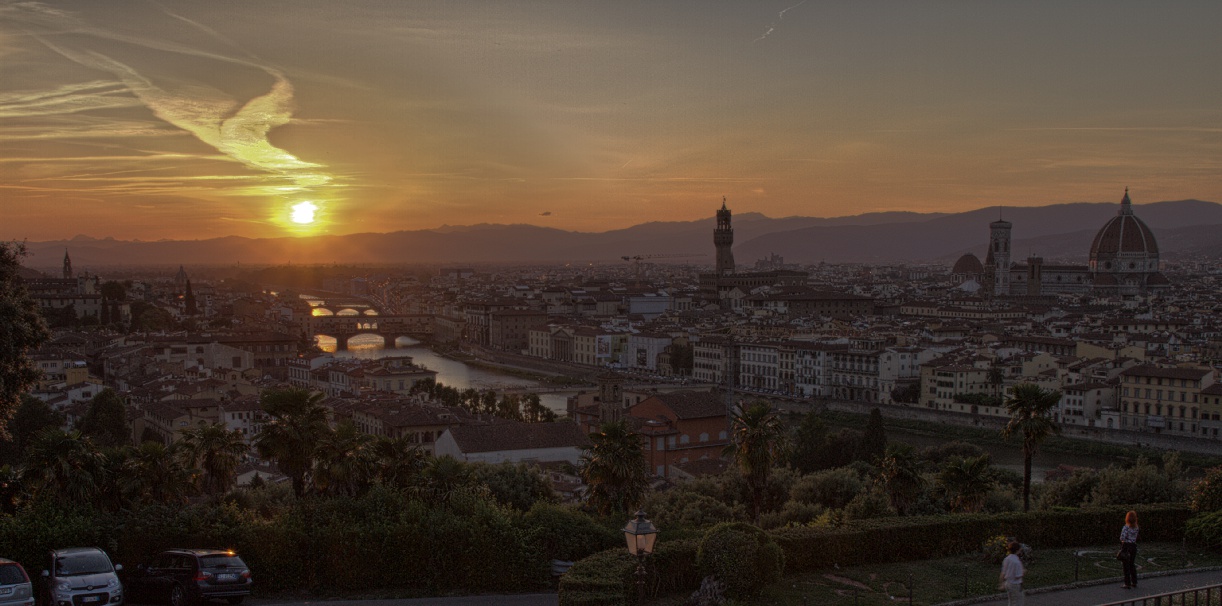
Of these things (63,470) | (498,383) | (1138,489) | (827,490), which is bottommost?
(498,383)

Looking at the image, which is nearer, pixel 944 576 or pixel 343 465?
pixel 944 576

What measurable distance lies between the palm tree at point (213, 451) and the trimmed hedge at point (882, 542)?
19.4ft

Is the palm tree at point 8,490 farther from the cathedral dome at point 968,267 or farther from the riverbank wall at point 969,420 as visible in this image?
the cathedral dome at point 968,267

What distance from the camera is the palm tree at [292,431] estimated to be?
11.9 metres

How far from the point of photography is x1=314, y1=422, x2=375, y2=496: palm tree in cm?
1156

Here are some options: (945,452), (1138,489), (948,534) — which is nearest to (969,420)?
(945,452)

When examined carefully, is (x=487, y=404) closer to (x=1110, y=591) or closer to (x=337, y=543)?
(x=337, y=543)

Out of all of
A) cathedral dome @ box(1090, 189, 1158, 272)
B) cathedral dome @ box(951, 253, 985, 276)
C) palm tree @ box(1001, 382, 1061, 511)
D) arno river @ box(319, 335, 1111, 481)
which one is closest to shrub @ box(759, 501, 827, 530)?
palm tree @ box(1001, 382, 1061, 511)

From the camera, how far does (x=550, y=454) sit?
25.1 meters

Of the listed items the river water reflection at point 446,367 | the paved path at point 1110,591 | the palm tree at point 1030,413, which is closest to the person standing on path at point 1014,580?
the paved path at point 1110,591

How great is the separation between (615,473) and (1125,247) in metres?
111

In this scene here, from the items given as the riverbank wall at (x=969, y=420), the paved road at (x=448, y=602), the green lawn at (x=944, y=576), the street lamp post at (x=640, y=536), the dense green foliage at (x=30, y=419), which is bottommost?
the riverbank wall at (x=969, y=420)

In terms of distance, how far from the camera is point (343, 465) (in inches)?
456

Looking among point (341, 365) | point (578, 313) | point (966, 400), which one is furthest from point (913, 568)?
point (578, 313)
